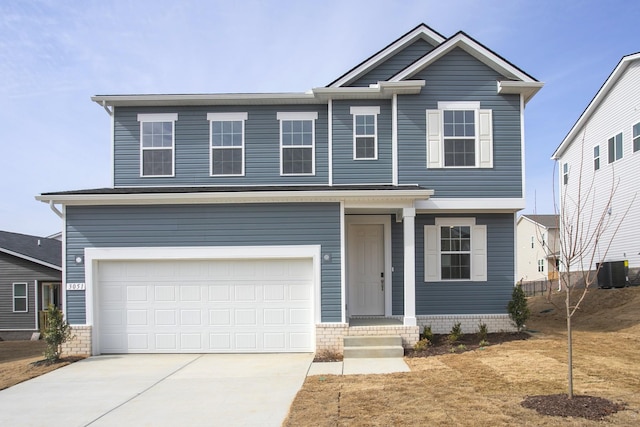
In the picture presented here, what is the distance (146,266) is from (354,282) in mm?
5152

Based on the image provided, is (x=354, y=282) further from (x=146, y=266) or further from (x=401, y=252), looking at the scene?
(x=146, y=266)

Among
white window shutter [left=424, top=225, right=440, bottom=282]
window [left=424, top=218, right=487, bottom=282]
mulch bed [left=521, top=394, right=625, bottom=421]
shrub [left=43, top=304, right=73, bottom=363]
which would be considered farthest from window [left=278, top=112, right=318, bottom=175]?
mulch bed [left=521, top=394, right=625, bottom=421]

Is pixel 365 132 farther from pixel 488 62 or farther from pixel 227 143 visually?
pixel 227 143

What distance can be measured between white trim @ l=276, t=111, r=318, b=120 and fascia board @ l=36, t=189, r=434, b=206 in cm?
319

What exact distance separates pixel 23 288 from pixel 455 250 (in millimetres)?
17428

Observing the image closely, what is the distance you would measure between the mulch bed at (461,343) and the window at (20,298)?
16896 mm

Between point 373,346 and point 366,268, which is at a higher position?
point 366,268

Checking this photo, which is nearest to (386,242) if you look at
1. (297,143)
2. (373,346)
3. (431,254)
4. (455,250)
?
(431,254)

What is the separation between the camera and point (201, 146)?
46.7ft

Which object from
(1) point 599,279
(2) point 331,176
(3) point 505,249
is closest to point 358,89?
(2) point 331,176

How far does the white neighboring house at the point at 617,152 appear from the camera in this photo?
774 inches

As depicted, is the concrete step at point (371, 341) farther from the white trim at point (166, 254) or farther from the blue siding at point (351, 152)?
Result: the blue siding at point (351, 152)

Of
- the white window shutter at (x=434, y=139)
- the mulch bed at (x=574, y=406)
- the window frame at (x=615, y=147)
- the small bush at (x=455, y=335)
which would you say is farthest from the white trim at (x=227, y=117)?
the window frame at (x=615, y=147)

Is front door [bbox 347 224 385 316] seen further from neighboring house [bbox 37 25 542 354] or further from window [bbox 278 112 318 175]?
window [bbox 278 112 318 175]
